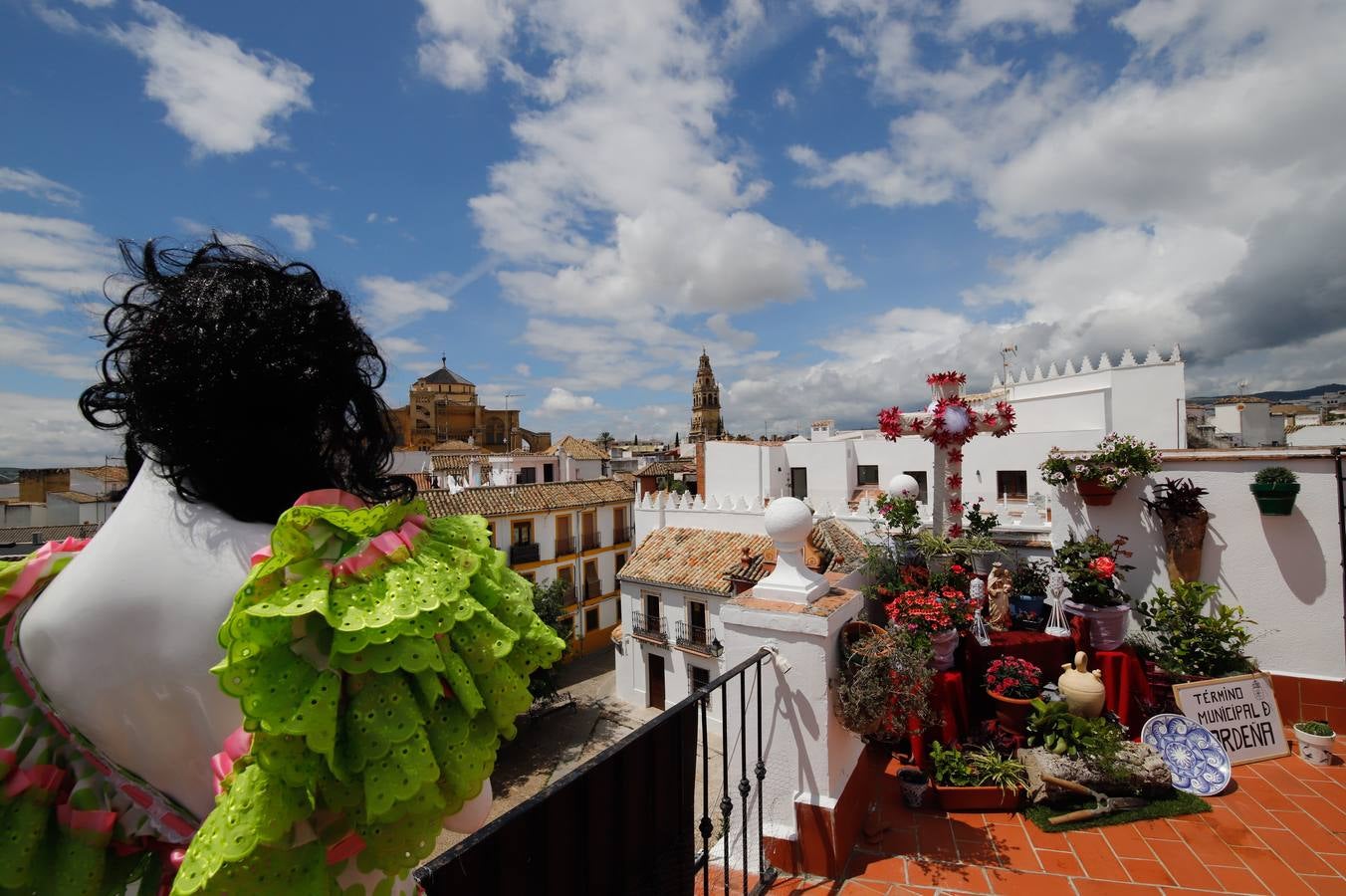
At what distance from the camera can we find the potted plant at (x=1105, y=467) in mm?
4965

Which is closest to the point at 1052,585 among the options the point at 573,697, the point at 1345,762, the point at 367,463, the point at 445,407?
the point at 1345,762

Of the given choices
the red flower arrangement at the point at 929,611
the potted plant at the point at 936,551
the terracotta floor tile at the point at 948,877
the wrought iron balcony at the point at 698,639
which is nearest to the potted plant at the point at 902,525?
the potted plant at the point at 936,551

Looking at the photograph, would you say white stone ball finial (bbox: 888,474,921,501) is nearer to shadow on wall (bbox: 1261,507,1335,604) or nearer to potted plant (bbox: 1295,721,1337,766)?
shadow on wall (bbox: 1261,507,1335,604)

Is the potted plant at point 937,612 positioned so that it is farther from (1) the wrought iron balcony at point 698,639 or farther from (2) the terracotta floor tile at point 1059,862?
(1) the wrought iron balcony at point 698,639

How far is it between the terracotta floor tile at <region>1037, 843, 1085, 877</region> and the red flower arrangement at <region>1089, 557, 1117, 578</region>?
2160mm

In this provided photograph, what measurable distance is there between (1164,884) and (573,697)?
583 inches

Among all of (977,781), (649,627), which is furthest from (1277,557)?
(649,627)

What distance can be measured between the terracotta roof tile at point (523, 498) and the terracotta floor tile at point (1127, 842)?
14532mm

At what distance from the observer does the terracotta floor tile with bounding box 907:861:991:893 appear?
2.61m

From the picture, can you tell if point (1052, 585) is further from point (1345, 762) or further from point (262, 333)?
point (262, 333)

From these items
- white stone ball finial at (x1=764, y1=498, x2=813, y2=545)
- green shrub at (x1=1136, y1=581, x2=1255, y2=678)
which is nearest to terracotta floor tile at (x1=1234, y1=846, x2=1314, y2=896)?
green shrub at (x1=1136, y1=581, x2=1255, y2=678)

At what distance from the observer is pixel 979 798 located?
327 centimetres

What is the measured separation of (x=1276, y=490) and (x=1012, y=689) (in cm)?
299

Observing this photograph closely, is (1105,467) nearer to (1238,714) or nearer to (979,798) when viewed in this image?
(1238,714)
